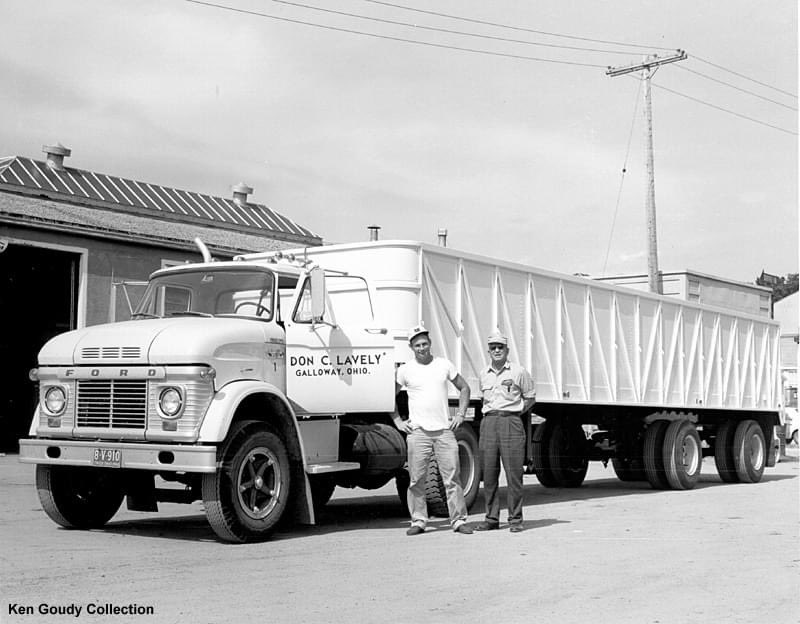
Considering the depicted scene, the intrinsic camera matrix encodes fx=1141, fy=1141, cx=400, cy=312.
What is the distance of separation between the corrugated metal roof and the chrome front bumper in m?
16.8

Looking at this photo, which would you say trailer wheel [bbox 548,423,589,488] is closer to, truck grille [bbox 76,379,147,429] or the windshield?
the windshield

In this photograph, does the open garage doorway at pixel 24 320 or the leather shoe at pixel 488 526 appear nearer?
the leather shoe at pixel 488 526

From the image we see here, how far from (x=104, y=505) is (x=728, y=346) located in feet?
41.5

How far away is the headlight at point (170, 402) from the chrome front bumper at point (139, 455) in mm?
279

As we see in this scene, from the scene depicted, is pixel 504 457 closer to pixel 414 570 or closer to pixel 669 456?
pixel 414 570

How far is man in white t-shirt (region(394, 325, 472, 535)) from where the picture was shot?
1079 centimetres

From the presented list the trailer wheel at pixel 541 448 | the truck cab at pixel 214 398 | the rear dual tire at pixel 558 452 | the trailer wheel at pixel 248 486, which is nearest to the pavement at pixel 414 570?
the trailer wheel at pixel 248 486

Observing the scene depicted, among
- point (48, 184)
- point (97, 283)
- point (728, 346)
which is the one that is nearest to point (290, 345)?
point (728, 346)

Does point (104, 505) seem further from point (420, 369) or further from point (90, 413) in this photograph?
point (420, 369)

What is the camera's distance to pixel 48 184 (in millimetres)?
30453

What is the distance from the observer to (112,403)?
987cm

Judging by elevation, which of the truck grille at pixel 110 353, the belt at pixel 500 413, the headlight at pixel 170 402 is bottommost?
the belt at pixel 500 413

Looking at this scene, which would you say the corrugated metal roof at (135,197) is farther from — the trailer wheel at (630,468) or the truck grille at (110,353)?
the truck grille at (110,353)

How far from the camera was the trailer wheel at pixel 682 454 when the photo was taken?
17.2 m
